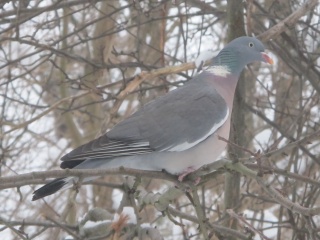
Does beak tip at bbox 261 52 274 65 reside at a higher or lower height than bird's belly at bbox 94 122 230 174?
higher

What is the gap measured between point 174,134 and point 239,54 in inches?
23.8

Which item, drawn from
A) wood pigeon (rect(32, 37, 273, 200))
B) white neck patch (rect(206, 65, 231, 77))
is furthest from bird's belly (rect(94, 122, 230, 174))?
white neck patch (rect(206, 65, 231, 77))

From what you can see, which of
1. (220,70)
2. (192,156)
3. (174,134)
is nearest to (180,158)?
(192,156)

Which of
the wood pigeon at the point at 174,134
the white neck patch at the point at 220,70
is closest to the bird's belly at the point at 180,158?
the wood pigeon at the point at 174,134

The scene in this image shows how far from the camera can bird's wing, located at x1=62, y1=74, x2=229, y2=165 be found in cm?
316

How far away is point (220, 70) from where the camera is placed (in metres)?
3.58

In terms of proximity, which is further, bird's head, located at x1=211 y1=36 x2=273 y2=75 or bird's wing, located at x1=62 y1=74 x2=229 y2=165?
bird's head, located at x1=211 y1=36 x2=273 y2=75

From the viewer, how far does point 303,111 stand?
4328mm

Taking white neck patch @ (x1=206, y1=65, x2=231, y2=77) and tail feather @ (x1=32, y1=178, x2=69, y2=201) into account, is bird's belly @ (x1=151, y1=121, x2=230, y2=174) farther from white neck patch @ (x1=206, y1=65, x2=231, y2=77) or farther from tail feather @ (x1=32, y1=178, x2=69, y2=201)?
tail feather @ (x1=32, y1=178, x2=69, y2=201)

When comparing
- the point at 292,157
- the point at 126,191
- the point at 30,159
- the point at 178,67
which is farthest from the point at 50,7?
the point at 30,159

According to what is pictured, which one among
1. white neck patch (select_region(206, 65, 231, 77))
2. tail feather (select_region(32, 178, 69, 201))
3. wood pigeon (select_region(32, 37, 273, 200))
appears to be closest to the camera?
tail feather (select_region(32, 178, 69, 201))

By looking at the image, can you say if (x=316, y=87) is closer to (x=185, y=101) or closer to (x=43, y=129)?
(x=185, y=101)

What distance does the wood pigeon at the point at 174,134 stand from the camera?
311 centimetres

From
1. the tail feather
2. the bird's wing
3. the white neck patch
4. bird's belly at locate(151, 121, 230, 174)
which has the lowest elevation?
the tail feather
